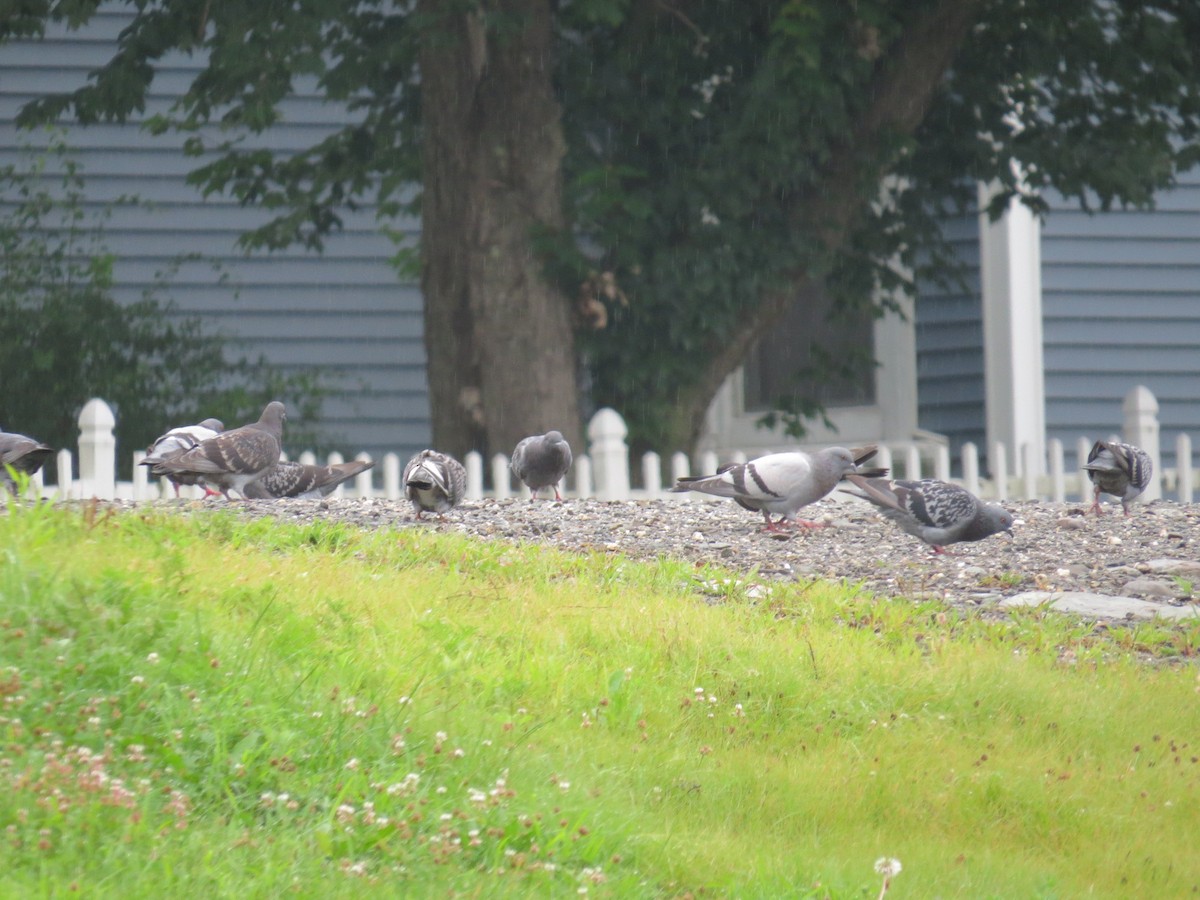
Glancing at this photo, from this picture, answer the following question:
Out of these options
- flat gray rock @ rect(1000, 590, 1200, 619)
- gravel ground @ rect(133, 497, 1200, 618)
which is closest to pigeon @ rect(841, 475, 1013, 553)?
gravel ground @ rect(133, 497, 1200, 618)

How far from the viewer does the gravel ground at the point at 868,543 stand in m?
7.05

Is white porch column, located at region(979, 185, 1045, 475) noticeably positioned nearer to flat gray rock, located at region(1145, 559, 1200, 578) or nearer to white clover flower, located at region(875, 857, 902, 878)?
flat gray rock, located at region(1145, 559, 1200, 578)

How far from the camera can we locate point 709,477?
8305 millimetres

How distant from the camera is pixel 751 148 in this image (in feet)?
33.4

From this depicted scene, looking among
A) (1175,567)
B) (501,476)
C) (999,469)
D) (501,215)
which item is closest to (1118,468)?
(1175,567)

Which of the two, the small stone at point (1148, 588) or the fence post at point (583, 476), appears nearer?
the small stone at point (1148, 588)

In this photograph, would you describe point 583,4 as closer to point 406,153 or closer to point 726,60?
point 726,60

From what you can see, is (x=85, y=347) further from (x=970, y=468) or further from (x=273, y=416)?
(x=970, y=468)

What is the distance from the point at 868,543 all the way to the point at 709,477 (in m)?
0.94

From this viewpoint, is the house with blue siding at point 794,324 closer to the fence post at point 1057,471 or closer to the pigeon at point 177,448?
the fence post at point 1057,471

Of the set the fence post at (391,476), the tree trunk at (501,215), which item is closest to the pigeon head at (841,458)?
the tree trunk at (501,215)

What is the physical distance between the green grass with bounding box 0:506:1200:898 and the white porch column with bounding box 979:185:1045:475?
7181 mm

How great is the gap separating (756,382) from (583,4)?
5.03 metres

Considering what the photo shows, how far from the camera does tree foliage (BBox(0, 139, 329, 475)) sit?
12.8m
